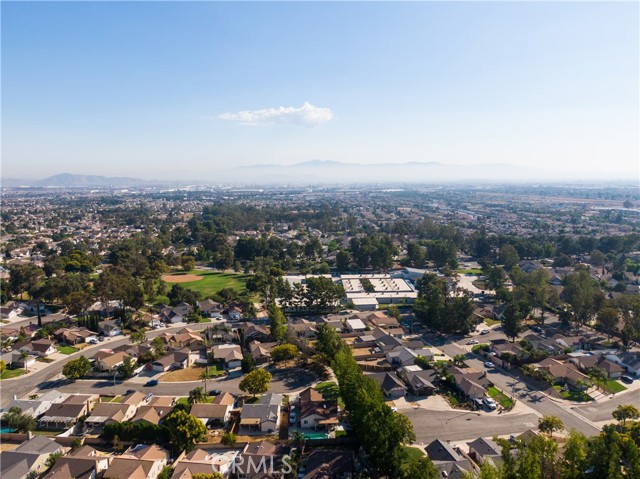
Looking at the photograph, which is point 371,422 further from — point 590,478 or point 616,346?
point 616,346

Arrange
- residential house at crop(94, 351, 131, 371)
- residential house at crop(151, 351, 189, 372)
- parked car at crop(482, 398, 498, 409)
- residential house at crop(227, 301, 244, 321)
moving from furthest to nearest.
Answer: residential house at crop(227, 301, 244, 321) → residential house at crop(151, 351, 189, 372) → residential house at crop(94, 351, 131, 371) → parked car at crop(482, 398, 498, 409)

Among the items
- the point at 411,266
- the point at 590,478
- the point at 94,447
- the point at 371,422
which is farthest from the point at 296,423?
the point at 411,266

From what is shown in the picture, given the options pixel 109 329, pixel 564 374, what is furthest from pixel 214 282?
pixel 564 374

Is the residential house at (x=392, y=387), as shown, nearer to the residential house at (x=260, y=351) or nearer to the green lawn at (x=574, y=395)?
the residential house at (x=260, y=351)

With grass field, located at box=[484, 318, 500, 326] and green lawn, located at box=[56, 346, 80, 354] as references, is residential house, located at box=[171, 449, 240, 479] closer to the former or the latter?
green lawn, located at box=[56, 346, 80, 354]

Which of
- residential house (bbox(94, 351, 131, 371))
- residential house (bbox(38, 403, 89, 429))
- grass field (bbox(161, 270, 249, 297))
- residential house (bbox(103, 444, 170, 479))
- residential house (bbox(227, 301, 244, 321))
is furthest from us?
grass field (bbox(161, 270, 249, 297))

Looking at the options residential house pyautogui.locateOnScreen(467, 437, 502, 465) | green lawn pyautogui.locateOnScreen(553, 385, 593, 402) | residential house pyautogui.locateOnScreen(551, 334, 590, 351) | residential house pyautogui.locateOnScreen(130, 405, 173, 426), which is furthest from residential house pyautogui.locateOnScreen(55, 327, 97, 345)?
residential house pyautogui.locateOnScreen(551, 334, 590, 351)
